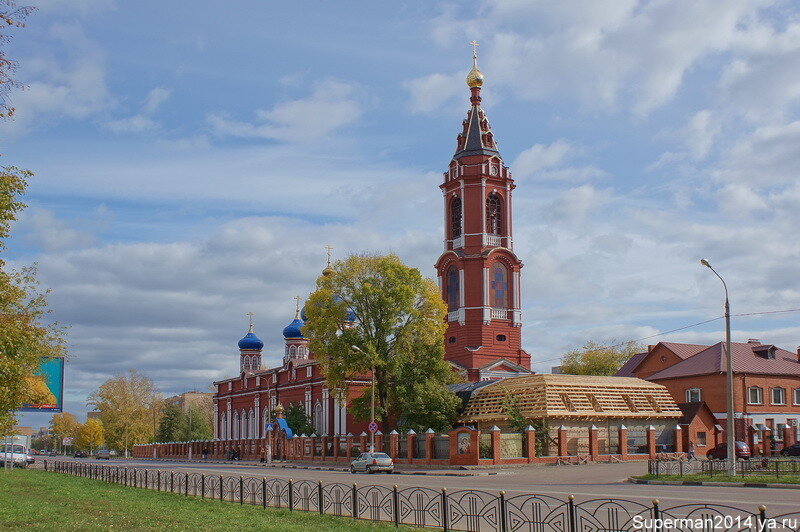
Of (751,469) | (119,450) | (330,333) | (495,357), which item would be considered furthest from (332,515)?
(119,450)

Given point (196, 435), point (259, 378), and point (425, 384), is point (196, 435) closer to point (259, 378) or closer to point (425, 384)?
point (259, 378)

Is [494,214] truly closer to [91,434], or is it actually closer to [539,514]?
[539,514]

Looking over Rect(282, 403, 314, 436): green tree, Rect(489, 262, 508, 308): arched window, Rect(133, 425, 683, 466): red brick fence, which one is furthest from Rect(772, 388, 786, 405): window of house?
Rect(282, 403, 314, 436): green tree

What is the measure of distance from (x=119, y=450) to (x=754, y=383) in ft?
290

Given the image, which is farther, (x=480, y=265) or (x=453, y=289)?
(x=453, y=289)

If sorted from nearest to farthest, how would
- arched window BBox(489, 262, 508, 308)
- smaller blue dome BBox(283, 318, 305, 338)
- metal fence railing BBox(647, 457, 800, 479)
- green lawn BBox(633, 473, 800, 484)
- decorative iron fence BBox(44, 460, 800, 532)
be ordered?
decorative iron fence BBox(44, 460, 800, 532), green lawn BBox(633, 473, 800, 484), metal fence railing BBox(647, 457, 800, 479), arched window BBox(489, 262, 508, 308), smaller blue dome BBox(283, 318, 305, 338)

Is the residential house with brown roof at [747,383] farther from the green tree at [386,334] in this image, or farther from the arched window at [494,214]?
the green tree at [386,334]

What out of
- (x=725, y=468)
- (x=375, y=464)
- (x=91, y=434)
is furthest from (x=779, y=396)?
(x=91, y=434)

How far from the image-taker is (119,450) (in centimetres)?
12056

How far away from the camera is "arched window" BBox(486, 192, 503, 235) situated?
237 feet

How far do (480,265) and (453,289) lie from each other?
10.8 feet

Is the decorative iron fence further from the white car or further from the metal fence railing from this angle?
the white car

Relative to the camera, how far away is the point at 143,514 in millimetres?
20297

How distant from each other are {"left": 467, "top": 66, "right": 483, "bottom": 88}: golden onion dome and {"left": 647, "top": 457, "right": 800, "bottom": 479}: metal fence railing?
160 ft
